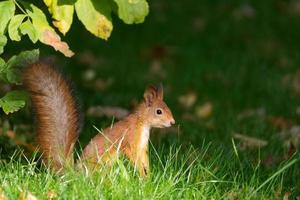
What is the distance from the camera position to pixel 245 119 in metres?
5.78

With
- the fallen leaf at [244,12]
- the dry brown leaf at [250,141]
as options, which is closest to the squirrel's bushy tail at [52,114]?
the dry brown leaf at [250,141]

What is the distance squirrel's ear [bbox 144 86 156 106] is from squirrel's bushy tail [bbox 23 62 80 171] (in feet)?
1.09

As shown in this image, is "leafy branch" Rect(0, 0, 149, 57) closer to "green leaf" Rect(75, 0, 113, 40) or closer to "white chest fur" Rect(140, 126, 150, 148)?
"green leaf" Rect(75, 0, 113, 40)

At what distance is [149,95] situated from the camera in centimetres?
394

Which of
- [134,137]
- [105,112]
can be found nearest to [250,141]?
[105,112]

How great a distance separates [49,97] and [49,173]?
404mm

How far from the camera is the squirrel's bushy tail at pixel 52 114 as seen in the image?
3822mm

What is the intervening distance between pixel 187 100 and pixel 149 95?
2648 mm

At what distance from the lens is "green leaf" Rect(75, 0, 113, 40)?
3.52 metres

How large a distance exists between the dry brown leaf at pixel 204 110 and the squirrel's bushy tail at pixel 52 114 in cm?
236

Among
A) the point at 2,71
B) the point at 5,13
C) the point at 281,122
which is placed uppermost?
the point at 5,13

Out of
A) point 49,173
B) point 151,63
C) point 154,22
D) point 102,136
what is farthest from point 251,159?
point 154,22

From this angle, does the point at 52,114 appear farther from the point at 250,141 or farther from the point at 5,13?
the point at 250,141

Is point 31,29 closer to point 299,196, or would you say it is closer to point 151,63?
point 299,196
